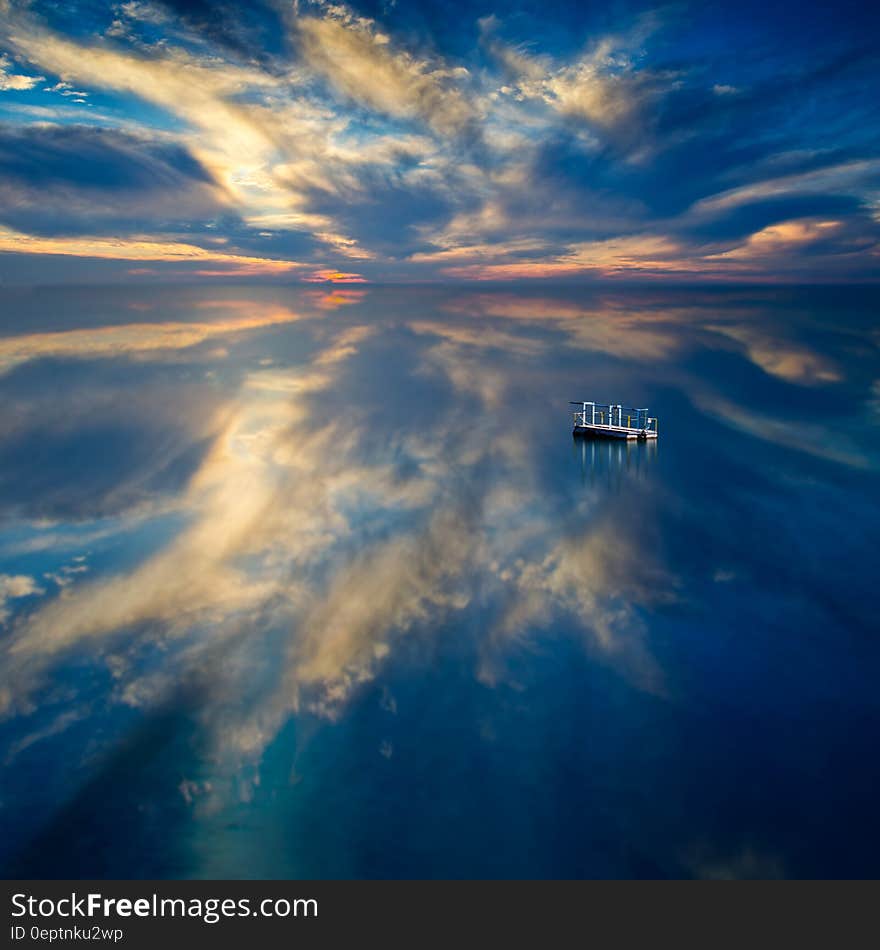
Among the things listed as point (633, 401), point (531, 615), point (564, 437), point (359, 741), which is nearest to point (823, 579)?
point (531, 615)

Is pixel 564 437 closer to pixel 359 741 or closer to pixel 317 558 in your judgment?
pixel 317 558

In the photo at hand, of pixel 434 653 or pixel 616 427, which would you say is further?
pixel 616 427

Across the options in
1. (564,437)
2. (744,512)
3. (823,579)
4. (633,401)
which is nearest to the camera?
(823,579)

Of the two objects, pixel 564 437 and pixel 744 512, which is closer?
pixel 744 512

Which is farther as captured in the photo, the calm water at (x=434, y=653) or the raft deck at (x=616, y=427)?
the raft deck at (x=616, y=427)

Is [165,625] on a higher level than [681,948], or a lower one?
higher

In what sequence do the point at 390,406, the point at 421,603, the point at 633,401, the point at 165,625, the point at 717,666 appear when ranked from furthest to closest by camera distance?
the point at 633,401 → the point at 390,406 → the point at 421,603 → the point at 165,625 → the point at 717,666

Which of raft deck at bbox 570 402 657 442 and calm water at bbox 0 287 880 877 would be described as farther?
raft deck at bbox 570 402 657 442

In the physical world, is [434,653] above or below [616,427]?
above
